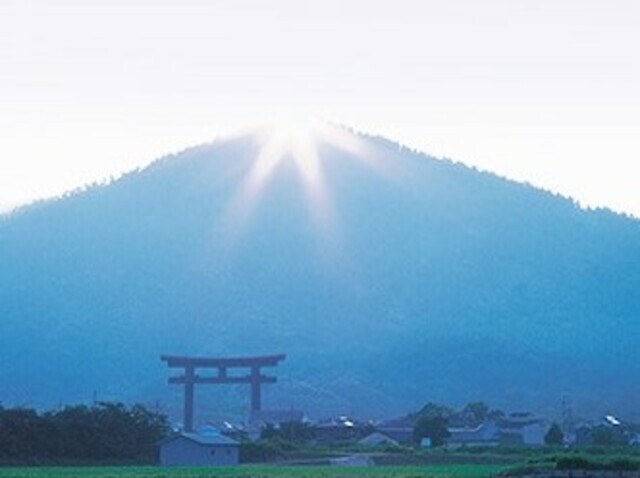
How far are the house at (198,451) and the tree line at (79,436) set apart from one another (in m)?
0.87

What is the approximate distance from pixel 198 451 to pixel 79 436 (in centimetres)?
367

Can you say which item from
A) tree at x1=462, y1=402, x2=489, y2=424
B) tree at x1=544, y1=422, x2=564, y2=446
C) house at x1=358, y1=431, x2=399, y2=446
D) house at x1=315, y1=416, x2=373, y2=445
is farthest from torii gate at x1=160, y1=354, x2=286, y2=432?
tree at x1=544, y1=422, x2=564, y2=446

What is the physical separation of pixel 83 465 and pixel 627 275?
122m

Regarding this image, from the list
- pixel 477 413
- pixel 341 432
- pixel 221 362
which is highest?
pixel 221 362

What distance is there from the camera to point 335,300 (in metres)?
151

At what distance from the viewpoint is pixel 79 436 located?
149 ft

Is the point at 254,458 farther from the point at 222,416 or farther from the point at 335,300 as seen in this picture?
the point at 335,300

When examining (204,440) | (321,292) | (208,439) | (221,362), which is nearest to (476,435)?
(221,362)

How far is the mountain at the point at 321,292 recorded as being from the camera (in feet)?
396

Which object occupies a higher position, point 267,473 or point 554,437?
point 554,437

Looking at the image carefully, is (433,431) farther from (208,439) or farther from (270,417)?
(270,417)

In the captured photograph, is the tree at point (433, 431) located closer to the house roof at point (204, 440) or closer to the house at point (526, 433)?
the house at point (526, 433)

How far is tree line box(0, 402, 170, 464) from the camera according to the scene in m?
43.7

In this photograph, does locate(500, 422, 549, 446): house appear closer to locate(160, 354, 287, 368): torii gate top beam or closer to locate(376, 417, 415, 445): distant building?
locate(376, 417, 415, 445): distant building
